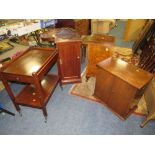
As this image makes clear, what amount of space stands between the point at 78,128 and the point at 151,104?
1137 millimetres

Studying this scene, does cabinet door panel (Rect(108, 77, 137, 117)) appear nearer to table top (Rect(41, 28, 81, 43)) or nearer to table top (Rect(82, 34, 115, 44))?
table top (Rect(82, 34, 115, 44))

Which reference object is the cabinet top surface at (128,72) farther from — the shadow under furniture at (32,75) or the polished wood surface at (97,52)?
the shadow under furniture at (32,75)

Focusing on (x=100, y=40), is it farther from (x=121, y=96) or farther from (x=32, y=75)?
(x=32, y=75)

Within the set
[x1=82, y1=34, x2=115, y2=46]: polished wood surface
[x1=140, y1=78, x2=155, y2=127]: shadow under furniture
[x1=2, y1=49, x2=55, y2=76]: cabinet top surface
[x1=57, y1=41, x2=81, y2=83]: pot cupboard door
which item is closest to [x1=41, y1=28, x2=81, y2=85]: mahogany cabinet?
[x1=57, y1=41, x2=81, y2=83]: pot cupboard door

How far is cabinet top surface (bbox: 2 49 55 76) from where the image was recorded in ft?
5.74

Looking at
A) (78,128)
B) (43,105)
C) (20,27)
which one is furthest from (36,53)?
(78,128)

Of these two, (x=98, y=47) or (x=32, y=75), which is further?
(x=98, y=47)

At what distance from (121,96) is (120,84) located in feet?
0.66

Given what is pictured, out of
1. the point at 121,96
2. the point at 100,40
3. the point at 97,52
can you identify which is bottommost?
the point at 121,96

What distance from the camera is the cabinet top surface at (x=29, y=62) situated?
1750 millimetres

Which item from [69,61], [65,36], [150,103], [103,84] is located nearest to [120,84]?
[103,84]

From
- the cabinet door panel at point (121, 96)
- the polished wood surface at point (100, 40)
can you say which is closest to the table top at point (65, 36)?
the polished wood surface at point (100, 40)

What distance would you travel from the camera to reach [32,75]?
1.63 m

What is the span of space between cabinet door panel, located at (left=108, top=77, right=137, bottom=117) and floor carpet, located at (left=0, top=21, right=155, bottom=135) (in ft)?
0.55
